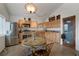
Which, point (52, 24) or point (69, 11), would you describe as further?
point (52, 24)

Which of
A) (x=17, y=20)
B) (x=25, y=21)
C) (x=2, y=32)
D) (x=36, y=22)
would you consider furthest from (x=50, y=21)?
(x=2, y=32)

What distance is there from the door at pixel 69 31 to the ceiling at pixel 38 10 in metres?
0.30

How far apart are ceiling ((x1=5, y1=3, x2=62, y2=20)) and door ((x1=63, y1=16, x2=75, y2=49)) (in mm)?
302

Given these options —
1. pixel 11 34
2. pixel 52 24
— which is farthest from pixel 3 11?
pixel 52 24

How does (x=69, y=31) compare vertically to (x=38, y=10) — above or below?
below

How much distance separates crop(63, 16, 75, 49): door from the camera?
190 cm

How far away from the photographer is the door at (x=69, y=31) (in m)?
1.90

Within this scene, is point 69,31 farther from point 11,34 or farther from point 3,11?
point 3,11

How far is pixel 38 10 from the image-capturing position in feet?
6.27

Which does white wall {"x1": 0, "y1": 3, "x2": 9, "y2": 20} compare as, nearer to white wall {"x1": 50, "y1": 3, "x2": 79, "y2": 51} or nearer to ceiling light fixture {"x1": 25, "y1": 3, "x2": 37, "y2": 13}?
ceiling light fixture {"x1": 25, "y1": 3, "x2": 37, "y2": 13}

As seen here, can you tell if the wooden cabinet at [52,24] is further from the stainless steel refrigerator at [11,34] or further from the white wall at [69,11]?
the stainless steel refrigerator at [11,34]

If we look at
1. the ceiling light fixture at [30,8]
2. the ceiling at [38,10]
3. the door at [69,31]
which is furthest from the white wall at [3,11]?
the door at [69,31]

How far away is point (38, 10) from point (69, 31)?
0.64m

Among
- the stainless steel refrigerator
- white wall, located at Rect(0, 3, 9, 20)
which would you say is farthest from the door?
white wall, located at Rect(0, 3, 9, 20)
